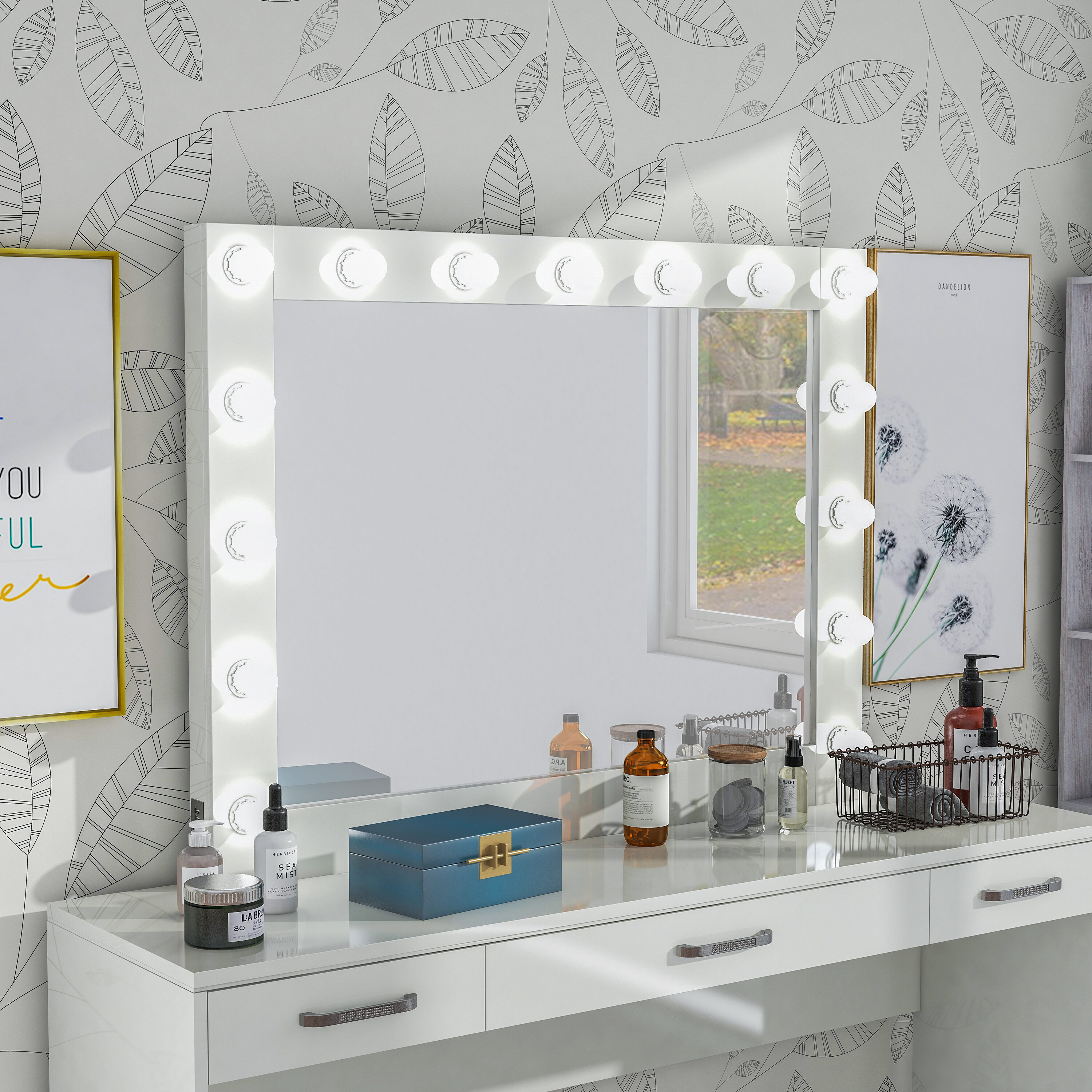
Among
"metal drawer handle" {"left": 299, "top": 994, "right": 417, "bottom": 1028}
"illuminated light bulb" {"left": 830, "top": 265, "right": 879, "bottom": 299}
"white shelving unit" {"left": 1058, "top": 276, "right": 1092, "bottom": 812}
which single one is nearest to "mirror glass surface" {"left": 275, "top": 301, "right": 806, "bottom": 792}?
"illuminated light bulb" {"left": 830, "top": 265, "right": 879, "bottom": 299}

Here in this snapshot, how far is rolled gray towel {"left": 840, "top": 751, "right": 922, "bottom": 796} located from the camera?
227 centimetres

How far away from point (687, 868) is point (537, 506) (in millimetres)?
597

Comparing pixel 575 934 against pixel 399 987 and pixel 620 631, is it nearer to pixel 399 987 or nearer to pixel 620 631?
pixel 399 987

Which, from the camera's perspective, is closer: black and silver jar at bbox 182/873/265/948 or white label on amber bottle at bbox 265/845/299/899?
black and silver jar at bbox 182/873/265/948

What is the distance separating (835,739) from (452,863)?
2.86ft

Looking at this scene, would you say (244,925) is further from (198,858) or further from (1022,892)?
(1022,892)

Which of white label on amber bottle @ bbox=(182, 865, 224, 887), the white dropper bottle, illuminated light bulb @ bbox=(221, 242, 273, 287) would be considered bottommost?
white label on amber bottle @ bbox=(182, 865, 224, 887)

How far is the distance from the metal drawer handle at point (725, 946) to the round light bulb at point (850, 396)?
0.91 m

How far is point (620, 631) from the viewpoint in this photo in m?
2.29

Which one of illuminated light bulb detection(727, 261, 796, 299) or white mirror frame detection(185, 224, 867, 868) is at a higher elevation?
illuminated light bulb detection(727, 261, 796, 299)

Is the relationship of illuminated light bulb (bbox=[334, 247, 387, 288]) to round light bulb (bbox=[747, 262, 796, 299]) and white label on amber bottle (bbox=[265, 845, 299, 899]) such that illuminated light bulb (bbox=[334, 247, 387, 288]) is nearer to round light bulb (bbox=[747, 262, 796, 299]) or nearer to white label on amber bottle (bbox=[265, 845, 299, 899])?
round light bulb (bbox=[747, 262, 796, 299])

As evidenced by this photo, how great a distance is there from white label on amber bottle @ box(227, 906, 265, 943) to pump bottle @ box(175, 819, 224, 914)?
0.14m

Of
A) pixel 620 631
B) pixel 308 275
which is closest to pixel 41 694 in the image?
pixel 308 275

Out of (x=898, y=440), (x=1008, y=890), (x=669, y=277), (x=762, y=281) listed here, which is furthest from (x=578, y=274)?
(x=1008, y=890)
